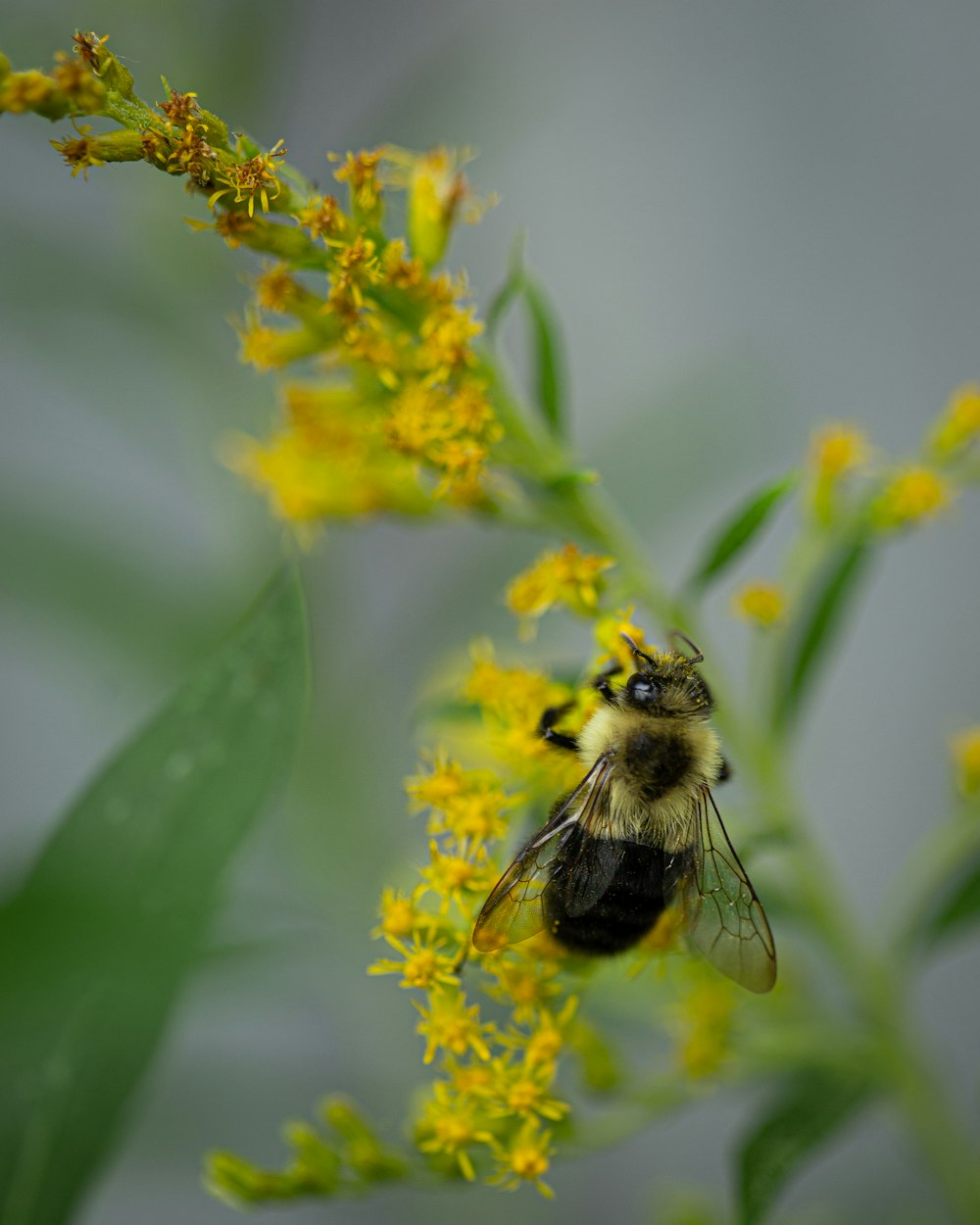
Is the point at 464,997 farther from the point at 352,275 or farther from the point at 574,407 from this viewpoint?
the point at 574,407

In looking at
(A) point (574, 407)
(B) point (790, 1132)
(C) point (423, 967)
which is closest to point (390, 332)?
(C) point (423, 967)

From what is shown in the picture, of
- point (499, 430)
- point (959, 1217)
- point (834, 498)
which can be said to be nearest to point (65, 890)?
point (499, 430)

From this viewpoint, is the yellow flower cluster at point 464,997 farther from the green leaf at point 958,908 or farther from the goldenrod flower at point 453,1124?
the green leaf at point 958,908

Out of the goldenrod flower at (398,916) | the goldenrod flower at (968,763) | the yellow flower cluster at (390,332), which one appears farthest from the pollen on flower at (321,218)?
the goldenrod flower at (968,763)

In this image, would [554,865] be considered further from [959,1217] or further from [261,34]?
[261,34]

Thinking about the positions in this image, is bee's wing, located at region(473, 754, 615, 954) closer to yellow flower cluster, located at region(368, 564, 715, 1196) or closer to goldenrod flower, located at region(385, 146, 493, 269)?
yellow flower cluster, located at region(368, 564, 715, 1196)
